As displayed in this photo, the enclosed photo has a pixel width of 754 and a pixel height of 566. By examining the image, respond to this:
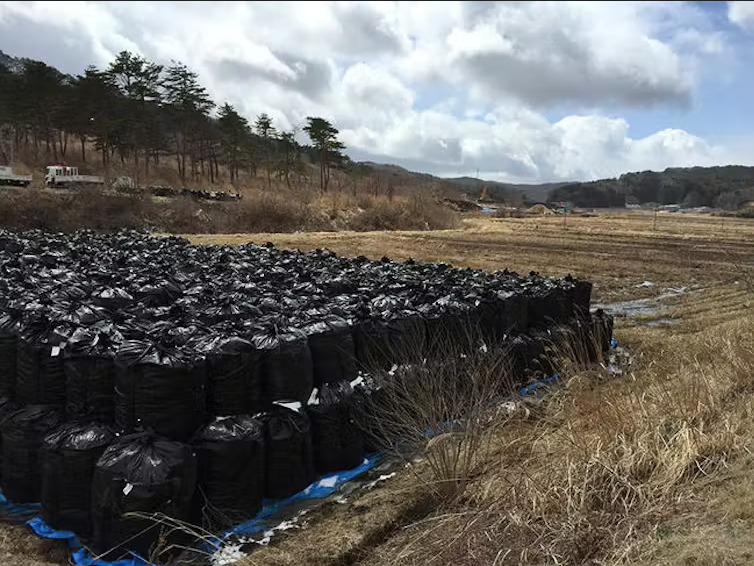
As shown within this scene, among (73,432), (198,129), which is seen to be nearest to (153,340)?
(73,432)

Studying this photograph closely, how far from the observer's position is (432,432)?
13.2 feet

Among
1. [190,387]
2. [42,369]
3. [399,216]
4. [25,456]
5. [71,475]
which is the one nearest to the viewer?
[71,475]

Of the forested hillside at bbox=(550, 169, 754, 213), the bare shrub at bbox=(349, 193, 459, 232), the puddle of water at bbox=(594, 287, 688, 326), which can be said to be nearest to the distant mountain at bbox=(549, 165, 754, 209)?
the forested hillside at bbox=(550, 169, 754, 213)

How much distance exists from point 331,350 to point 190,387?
Answer: 135 cm

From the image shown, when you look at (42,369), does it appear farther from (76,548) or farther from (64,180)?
(64,180)

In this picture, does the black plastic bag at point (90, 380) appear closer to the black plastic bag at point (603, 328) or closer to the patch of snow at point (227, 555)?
the patch of snow at point (227, 555)

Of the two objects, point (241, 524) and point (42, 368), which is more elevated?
point (42, 368)

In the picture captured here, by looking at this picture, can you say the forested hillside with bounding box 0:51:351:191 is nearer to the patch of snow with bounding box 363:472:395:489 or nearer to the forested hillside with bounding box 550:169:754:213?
the patch of snow with bounding box 363:472:395:489

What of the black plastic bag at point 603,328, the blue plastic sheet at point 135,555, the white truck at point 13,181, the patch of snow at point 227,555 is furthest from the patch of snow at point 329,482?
the white truck at point 13,181

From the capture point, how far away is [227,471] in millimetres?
3959

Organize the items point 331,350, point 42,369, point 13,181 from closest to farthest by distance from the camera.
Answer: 1. point 42,369
2. point 331,350
3. point 13,181

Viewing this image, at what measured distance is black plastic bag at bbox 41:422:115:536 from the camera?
3.83 m

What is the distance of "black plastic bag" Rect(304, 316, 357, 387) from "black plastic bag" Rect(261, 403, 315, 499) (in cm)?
58

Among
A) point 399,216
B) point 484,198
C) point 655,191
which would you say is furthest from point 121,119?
point 655,191
